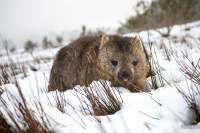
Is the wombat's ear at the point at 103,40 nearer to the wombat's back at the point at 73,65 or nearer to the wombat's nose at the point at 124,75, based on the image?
the wombat's back at the point at 73,65

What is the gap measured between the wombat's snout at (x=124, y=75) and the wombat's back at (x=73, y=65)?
500 mm

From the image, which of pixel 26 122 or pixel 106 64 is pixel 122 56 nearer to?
pixel 106 64

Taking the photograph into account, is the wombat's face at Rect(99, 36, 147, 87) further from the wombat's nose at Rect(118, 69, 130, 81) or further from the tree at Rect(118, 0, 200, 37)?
the tree at Rect(118, 0, 200, 37)

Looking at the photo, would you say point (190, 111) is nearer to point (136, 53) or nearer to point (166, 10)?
point (136, 53)

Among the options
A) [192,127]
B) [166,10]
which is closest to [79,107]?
[192,127]

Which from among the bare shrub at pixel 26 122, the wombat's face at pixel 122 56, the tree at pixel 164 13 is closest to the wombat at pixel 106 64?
Answer: the wombat's face at pixel 122 56

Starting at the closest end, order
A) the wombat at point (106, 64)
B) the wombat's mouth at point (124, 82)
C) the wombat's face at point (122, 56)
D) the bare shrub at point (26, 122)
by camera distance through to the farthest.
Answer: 1. the bare shrub at point (26, 122)
2. the wombat's mouth at point (124, 82)
3. the wombat at point (106, 64)
4. the wombat's face at point (122, 56)

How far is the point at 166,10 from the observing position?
1650cm

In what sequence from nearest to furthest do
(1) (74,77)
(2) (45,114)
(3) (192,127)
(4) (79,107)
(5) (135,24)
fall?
(3) (192,127)
(2) (45,114)
(4) (79,107)
(1) (74,77)
(5) (135,24)

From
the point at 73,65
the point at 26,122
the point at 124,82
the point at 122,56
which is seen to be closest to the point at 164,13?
the point at 73,65

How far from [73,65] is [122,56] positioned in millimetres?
864

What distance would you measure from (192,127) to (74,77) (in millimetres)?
3096

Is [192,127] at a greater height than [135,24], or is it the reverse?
[192,127]

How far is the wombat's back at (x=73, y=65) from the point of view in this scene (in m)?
5.25
